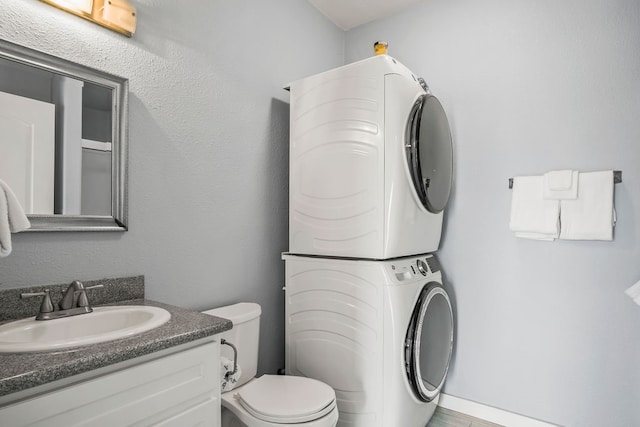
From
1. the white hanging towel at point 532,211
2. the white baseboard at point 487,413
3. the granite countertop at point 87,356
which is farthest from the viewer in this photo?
the white baseboard at point 487,413

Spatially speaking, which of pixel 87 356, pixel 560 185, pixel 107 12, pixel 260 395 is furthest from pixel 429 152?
pixel 87 356

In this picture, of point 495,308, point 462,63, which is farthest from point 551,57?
point 495,308

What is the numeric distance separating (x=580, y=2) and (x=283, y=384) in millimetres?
2566

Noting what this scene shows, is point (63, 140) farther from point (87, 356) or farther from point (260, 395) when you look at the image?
point (260, 395)

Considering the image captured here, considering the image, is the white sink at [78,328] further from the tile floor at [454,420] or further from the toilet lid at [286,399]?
the tile floor at [454,420]

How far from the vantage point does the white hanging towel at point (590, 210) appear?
1.86 metres

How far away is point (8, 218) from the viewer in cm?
108

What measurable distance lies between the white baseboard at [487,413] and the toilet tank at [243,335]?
136cm

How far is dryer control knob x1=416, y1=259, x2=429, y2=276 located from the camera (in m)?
2.07

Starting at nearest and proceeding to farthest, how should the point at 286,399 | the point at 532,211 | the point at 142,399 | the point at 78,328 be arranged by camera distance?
the point at 142,399, the point at 78,328, the point at 286,399, the point at 532,211

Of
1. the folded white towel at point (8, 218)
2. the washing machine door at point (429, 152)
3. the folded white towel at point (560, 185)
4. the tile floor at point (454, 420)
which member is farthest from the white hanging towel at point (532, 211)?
the folded white towel at point (8, 218)

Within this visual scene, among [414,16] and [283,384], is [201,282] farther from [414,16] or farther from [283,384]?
[414,16]

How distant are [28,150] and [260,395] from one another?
1332mm

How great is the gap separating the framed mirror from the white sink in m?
0.35
